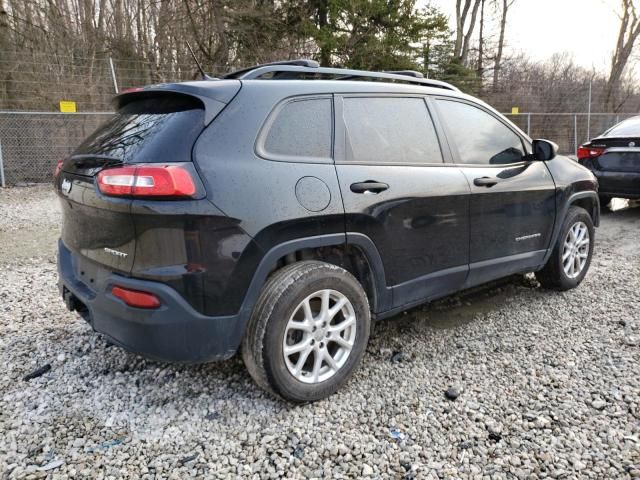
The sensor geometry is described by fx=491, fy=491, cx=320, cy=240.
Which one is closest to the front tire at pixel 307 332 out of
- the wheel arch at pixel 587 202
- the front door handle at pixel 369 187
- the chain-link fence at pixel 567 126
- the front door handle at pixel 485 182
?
the front door handle at pixel 369 187

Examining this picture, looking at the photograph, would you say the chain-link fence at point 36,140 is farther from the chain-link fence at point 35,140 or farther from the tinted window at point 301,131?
the tinted window at point 301,131

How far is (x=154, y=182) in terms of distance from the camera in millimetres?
2150

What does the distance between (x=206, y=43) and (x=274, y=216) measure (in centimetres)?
1269

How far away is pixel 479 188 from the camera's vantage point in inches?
132

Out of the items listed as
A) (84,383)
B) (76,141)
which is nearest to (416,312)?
(84,383)

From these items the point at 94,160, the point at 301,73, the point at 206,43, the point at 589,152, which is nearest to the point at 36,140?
the point at 206,43

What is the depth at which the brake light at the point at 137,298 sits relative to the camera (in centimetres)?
221

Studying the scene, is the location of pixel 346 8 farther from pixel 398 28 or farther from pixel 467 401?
pixel 467 401

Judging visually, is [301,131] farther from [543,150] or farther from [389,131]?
[543,150]

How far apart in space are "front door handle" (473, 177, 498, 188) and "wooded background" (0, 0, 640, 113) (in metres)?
9.51

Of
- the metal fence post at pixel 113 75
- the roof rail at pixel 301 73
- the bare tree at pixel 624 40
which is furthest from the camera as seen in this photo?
the bare tree at pixel 624 40

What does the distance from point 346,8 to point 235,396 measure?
525 inches

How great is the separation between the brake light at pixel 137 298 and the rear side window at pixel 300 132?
0.85 meters

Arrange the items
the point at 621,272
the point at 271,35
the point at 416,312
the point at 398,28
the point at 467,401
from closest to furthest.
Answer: the point at 467,401 → the point at 416,312 → the point at 621,272 → the point at 271,35 → the point at 398,28
